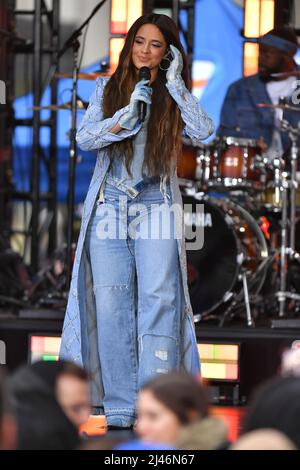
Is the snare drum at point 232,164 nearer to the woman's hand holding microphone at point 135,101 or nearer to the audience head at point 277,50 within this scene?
the audience head at point 277,50

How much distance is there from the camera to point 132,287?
3.78 metres

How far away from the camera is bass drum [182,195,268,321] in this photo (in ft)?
19.2

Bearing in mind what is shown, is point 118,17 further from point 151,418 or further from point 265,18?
point 151,418

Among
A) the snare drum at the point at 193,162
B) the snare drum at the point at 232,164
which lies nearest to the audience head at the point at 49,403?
the snare drum at the point at 193,162

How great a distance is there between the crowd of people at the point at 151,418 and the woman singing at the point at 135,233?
1.75 m

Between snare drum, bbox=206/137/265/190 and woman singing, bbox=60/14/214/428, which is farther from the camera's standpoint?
snare drum, bbox=206/137/265/190

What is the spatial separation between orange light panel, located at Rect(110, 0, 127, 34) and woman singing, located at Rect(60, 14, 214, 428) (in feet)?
9.96

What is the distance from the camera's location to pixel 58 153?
8.00 metres

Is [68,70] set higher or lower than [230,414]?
higher

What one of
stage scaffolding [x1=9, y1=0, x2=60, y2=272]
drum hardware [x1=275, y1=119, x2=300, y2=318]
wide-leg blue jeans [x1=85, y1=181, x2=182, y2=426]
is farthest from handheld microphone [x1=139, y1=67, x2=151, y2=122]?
stage scaffolding [x1=9, y1=0, x2=60, y2=272]

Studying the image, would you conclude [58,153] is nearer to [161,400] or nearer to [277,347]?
[277,347]

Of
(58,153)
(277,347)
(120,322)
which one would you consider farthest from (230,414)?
(58,153)

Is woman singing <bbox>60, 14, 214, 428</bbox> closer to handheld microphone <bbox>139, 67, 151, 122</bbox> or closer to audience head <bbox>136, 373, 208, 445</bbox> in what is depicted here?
handheld microphone <bbox>139, 67, 151, 122</bbox>

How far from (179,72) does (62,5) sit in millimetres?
4506
